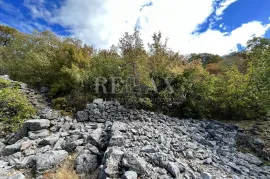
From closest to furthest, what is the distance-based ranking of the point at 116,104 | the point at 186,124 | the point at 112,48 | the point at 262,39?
the point at 186,124 < the point at 116,104 < the point at 112,48 < the point at 262,39

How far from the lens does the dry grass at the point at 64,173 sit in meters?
3.51

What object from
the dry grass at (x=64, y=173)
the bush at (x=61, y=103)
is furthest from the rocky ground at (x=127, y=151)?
Result: the bush at (x=61, y=103)

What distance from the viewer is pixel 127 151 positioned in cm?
371

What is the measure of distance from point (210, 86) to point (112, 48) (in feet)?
18.1

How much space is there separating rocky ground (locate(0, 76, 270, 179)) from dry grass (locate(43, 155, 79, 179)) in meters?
0.11

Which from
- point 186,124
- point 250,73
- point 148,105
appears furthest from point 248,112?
point 148,105

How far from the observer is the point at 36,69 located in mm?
9867

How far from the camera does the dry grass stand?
3514 mm

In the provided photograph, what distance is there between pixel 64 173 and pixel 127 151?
4.42 feet

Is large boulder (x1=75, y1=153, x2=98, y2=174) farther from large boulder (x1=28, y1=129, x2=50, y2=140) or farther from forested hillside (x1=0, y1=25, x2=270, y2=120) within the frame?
forested hillside (x1=0, y1=25, x2=270, y2=120)

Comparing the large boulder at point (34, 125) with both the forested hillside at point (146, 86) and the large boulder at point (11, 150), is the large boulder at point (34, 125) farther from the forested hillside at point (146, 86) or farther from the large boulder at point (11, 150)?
the forested hillside at point (146, 86)

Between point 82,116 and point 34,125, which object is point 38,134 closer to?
point 34,125

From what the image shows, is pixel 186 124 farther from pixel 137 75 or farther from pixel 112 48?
pixel 112 48

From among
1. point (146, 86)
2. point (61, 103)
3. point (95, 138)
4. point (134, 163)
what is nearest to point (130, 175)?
point (134, 163)
